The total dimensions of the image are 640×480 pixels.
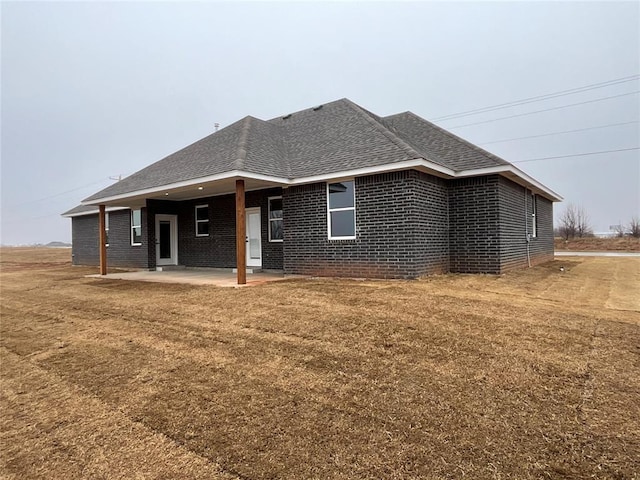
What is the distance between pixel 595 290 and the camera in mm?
9266

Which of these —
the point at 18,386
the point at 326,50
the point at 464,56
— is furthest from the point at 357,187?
the point at 464,56

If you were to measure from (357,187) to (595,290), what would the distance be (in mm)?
6473

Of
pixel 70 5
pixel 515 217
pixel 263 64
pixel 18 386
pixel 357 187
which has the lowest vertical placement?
pixel 18 386

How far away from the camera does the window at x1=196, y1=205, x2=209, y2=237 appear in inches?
639

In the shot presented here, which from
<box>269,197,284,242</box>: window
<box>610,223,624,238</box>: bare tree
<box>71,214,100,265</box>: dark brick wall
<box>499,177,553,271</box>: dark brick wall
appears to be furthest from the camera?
<box>610,223,624,238</box>: bare tree

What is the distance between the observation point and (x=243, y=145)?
12.4m

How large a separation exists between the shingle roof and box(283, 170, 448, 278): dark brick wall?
68cm

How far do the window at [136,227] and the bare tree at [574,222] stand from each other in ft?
151

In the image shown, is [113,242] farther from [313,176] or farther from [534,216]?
[534,216]

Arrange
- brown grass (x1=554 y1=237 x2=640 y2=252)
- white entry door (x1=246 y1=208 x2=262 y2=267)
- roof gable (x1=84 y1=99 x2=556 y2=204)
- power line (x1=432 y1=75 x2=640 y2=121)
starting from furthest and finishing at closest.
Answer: brown grass (x1=554 y1=237 x2=640 y2=252) < power line (x1=432 y1=75 x2=640 y2=121) < white entry door (x1=246 y1=208 x2=262 y2=267) < roof gable (x1=84 y1=99 x2=556 y2=204)

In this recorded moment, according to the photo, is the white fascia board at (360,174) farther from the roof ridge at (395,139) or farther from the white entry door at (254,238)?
the white entry door at (254,238)

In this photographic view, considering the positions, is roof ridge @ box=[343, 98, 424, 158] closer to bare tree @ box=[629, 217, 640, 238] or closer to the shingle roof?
the shingle roof

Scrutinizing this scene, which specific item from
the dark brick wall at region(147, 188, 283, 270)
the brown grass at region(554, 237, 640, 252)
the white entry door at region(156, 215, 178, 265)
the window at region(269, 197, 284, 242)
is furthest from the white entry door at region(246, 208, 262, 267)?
the brown grass at region(554, 237, 640, 252)

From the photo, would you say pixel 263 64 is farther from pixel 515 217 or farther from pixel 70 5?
pixel 515 217
